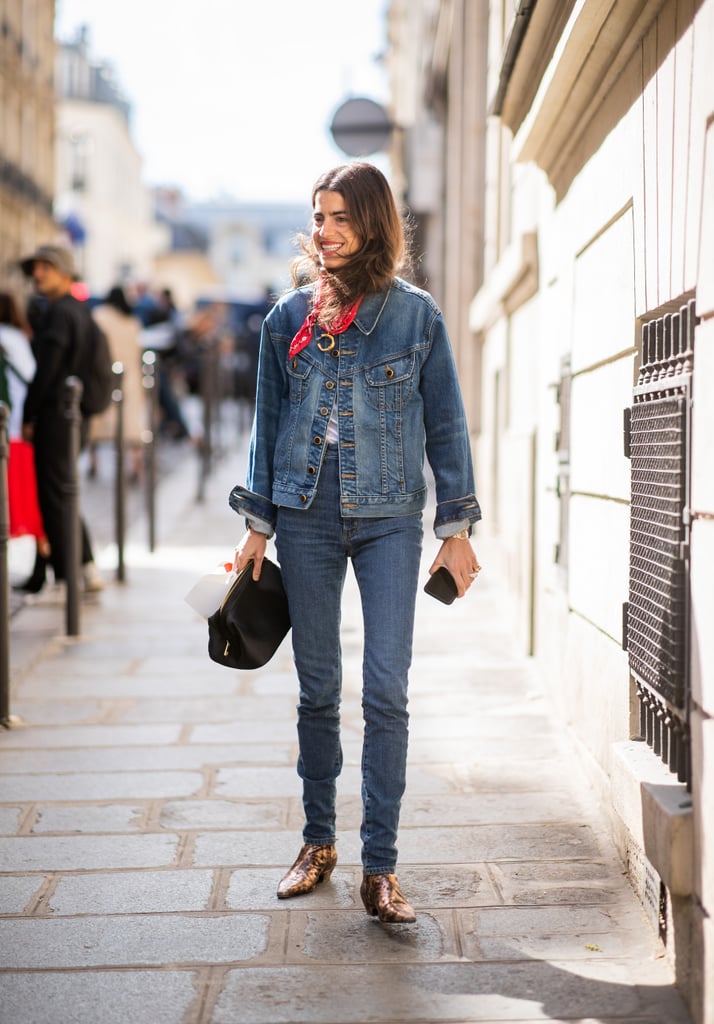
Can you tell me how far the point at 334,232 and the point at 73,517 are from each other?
12.8 feet

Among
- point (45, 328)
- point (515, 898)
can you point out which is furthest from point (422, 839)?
point (45, 328)

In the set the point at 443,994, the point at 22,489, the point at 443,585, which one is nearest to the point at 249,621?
the point at 443,585

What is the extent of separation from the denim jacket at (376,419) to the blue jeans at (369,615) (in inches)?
2.1

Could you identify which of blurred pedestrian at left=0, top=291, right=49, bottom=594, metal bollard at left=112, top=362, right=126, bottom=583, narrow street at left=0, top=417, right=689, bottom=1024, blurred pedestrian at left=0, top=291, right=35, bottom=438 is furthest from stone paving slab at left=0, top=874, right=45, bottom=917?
metal bollard at left=112, top=362, right=126, bottom=583

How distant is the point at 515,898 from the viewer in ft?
12.3

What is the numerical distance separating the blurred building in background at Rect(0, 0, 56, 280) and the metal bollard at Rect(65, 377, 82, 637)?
28335 millimetres

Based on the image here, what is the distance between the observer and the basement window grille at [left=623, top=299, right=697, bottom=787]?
3.20 meters

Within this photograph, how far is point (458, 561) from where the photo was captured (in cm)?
360

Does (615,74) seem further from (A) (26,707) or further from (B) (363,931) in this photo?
(A) (26,707)

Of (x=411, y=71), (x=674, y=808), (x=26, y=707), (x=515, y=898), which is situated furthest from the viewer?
(x=411, y=71)

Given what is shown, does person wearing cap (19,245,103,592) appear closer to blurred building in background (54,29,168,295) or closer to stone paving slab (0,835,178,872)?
stone paving slab (0,835,178,872)

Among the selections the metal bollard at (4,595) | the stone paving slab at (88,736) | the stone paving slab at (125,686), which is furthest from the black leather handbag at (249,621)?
the stone paving slab at (125,686)

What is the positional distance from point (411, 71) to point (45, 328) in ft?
57.5

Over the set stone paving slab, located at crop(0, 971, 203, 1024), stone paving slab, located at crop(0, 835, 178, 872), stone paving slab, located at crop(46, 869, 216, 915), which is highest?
stone paving slab, located at crop(0, 835, 178, 872)
